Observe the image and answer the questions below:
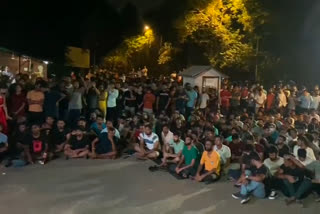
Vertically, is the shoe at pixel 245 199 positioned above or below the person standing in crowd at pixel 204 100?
below

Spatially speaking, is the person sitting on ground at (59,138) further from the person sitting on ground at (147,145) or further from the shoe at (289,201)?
the shoe at (289,201)

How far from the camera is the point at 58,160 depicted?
11.0 metres

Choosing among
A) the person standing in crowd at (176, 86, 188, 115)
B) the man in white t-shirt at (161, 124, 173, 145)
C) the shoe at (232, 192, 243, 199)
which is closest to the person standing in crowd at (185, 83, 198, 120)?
the person standing in crowd at (176, 86, 188, 115)

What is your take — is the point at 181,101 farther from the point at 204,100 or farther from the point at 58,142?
the point at 58,142

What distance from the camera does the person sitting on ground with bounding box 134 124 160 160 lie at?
11.4 meters

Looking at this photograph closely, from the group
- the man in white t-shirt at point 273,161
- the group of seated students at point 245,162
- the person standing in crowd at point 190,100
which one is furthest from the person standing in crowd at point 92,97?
the man in white t-shirt at point 273,161

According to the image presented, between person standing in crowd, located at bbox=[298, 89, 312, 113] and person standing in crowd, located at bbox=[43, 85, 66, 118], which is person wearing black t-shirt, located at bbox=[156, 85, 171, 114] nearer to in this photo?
person standing in crowd, located at bbox=[43, 85, 66, 118]

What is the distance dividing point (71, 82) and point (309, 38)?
14.5 meters

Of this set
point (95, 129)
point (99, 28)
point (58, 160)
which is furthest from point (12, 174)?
point (99, 28)

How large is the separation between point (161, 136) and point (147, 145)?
0.69 metres

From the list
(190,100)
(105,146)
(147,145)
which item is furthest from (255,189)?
(190,100)

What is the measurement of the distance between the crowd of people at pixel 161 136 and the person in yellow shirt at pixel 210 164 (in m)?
0.02

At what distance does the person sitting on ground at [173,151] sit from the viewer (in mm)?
10516

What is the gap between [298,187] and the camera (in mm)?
8500
